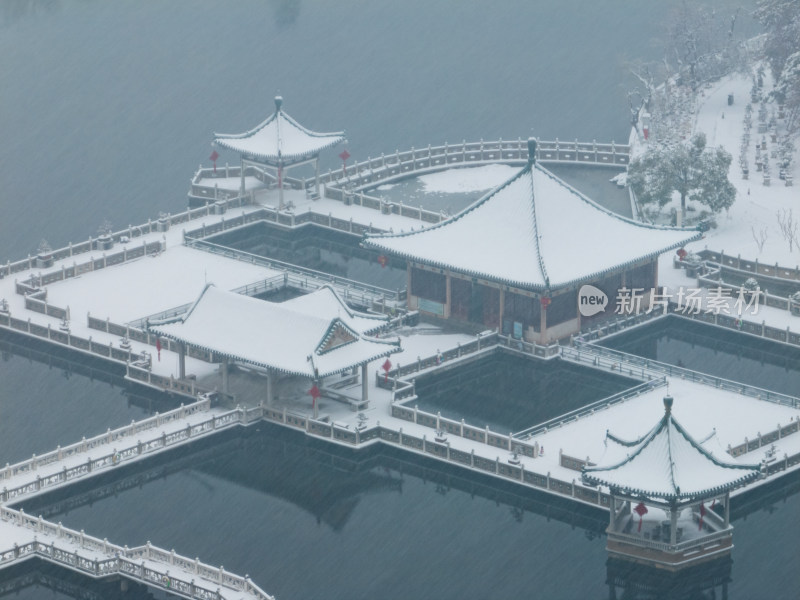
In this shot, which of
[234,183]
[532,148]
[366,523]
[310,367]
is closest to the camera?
[366,523]

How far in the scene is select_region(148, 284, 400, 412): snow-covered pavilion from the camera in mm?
101519

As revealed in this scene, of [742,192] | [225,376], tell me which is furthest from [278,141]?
[225,376]

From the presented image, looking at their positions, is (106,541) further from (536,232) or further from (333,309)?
(536,232)

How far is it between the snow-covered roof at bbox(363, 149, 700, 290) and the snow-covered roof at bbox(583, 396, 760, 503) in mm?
23253

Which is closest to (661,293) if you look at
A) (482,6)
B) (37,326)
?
(37,326)

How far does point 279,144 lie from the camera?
135250 millimetres

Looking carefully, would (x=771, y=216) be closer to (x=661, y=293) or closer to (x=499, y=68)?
(x=661, y=293)

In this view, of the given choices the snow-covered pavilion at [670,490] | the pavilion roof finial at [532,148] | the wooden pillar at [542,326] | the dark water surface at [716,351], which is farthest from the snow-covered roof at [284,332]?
the snow-covered pavilion at [670,490]

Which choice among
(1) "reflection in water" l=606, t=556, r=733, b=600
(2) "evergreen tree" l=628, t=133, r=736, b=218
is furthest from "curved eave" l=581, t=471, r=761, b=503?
(2) "evergreen tree" l=628, t=133, r=736, b=218

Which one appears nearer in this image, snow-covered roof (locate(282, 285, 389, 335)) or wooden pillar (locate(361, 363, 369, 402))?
wooden pillar (locate(361, 363, 369, 402))

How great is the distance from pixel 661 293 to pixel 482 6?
82.8 meters

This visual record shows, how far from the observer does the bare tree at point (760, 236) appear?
413 feet

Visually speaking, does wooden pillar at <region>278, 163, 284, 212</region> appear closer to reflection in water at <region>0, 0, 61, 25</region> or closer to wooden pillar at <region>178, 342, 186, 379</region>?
wooden pillar at <region>178, 342, 186, 379</region>

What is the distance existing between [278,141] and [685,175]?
26493 millimetres
